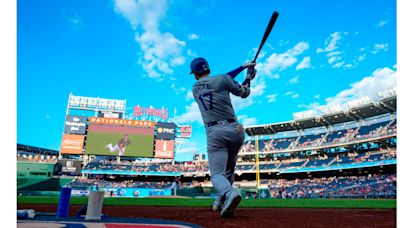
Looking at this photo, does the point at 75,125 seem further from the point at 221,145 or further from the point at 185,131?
the point at 221,145

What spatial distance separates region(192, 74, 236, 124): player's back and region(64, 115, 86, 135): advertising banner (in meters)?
37.6

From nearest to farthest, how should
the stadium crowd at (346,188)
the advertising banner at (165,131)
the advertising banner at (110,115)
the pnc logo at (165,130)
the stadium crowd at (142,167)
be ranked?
the stadium crowd at (346,188), the advertising banner at (165,131), the pnc logo at (165,130), the advertising banner at (110,115), the stadium crowd at (142,167)

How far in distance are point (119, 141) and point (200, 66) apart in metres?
35.7

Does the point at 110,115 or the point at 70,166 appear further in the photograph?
the point at 110,115

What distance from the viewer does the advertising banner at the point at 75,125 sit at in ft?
122

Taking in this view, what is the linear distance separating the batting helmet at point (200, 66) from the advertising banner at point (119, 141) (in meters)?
35.1

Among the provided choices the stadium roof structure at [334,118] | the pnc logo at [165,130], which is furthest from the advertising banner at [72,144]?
the stadium roof structure at [334,118]

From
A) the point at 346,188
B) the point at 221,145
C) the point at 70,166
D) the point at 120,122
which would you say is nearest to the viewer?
the point at 221,145

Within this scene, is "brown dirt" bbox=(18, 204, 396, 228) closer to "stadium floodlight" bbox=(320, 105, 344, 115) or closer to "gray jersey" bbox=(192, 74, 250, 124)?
"gray jersey" bbox=(192, 74, 250, 124)

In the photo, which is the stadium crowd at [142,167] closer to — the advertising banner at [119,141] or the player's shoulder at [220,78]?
the advertising banner at [119,141]

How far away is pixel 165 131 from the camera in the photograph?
3969cm

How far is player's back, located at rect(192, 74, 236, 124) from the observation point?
10.7 feet

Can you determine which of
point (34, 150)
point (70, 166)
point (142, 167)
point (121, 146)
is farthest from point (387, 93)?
point (34, 150)

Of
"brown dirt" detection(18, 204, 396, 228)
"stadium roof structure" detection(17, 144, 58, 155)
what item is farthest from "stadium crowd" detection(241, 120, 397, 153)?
"stadium roof structure" detection(17, 144, 58, 155)
